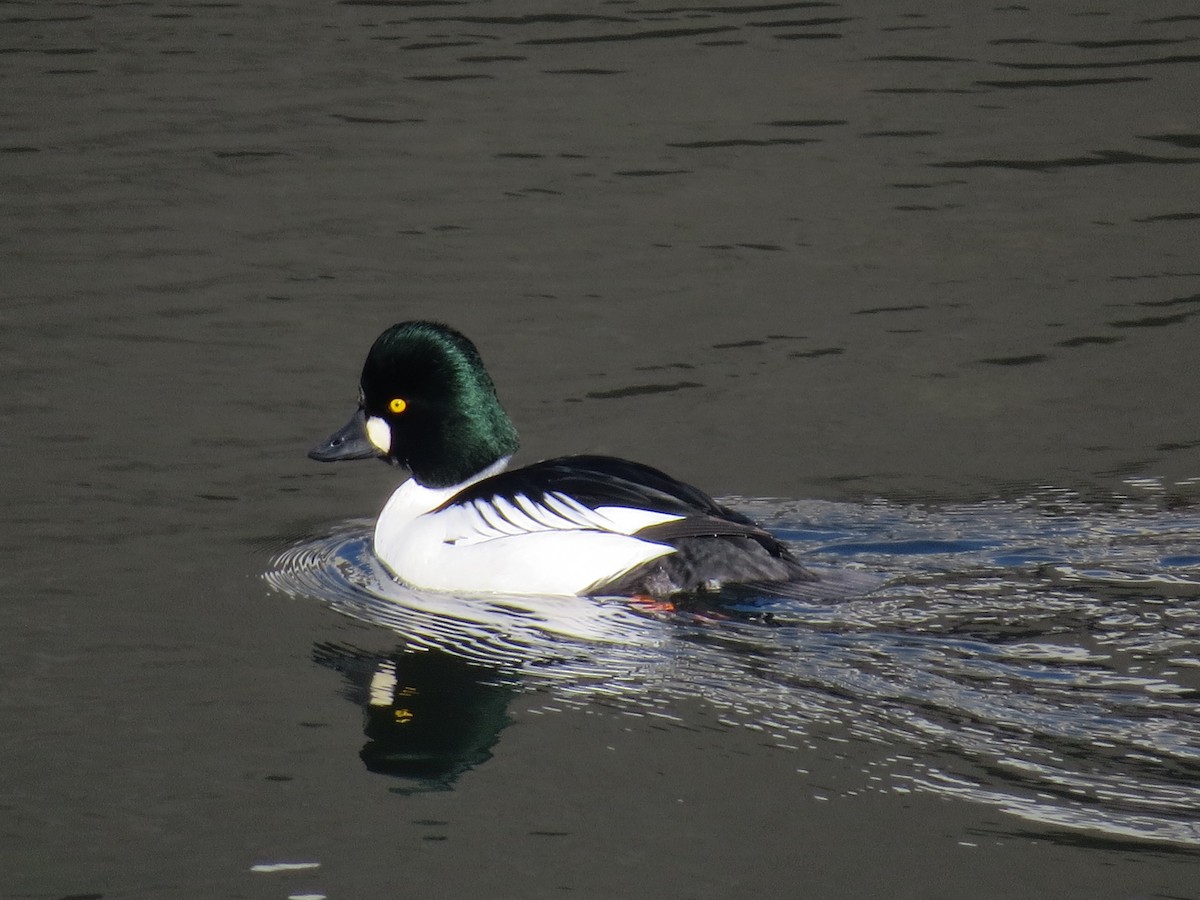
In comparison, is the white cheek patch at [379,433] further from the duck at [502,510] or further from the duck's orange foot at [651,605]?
the duck's orange foot at [651,605]

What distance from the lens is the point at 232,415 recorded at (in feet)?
27.0

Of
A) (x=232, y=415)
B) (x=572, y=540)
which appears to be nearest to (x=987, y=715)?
(x=572, y=540)

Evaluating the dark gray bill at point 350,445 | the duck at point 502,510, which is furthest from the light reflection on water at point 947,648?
the dark gray bill at point 350,445

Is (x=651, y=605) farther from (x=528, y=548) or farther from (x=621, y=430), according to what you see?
(x=621, y=430)

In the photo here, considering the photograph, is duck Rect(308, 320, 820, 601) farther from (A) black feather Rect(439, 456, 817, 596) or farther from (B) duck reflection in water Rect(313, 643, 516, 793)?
(B) duck reflection in water Rect(313, 643, 516, 793)

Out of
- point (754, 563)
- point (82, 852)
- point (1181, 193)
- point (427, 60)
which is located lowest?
point (82, 852)

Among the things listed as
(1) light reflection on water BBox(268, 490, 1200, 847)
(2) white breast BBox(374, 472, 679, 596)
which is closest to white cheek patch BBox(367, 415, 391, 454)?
(1) light reflection on water BBox(268, 490, 1200, 847)

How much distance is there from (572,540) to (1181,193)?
691cm

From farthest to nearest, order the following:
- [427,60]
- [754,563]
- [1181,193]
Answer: [427,60]
[1181,193]
[754,563]

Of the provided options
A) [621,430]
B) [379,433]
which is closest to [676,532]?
[379,433]

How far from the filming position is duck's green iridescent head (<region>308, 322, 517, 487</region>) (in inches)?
265

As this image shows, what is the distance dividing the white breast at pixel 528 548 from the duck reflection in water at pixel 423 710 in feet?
2.03

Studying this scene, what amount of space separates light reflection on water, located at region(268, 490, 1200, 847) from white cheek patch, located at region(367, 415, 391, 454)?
0.43 metres

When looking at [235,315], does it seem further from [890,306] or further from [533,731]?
[533,731]
